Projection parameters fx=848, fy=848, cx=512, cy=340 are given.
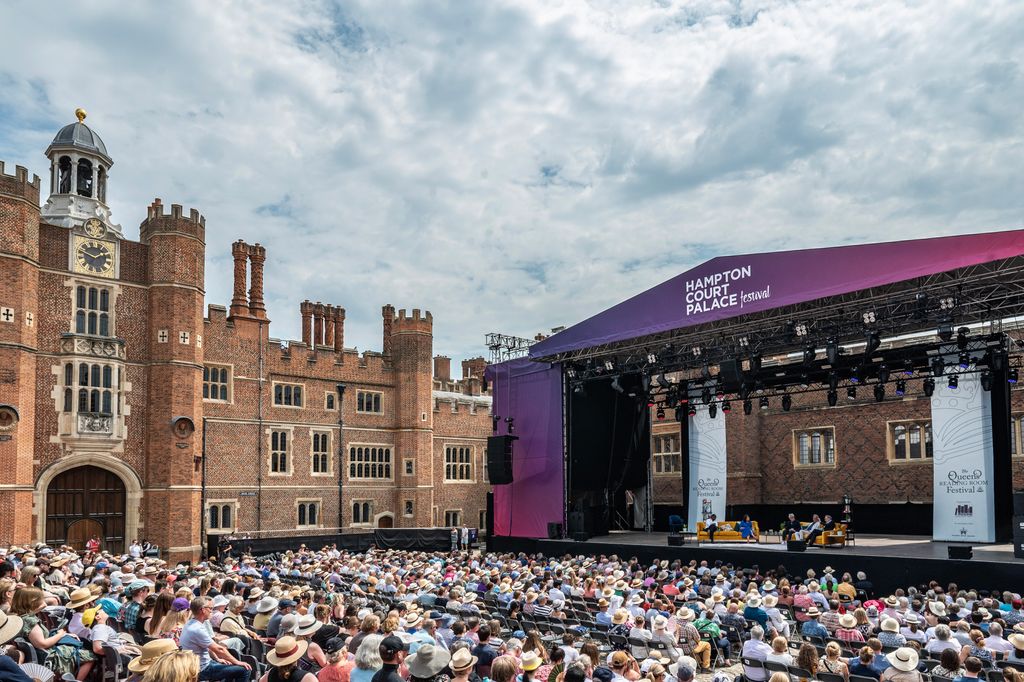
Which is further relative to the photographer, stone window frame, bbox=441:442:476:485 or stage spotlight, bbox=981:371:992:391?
stone window frame, bbox=441:442:476:485

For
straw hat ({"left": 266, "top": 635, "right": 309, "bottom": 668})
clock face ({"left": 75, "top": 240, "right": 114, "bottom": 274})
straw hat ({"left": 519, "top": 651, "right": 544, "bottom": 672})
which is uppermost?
clock face ({"left": 75, "top": 240, "right": 114, "bottom": 274})

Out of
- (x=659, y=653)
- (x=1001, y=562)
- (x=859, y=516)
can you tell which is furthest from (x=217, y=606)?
(x=859, y=516)

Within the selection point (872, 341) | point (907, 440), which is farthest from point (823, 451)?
point (872, 341)

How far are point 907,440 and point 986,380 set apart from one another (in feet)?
24.9

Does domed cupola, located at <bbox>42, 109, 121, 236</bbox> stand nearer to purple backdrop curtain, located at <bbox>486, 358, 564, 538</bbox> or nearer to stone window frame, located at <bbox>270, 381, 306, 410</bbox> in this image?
stone window frame, located at <bbox>270, 381, 306, 410</bbox>

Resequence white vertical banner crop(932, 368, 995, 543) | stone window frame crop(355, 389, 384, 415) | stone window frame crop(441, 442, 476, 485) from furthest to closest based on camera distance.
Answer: stone window frame crop(441, 442, 476, 485) → stone window frame crop(355, 389, 384, 415) → white vertical banner crop(932, 368, 995, 543)

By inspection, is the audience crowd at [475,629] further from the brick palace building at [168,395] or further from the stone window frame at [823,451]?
the stone window frame at [823,451]

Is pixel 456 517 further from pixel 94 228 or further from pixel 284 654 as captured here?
pixel 284 654

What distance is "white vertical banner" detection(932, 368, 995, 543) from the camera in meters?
21.0

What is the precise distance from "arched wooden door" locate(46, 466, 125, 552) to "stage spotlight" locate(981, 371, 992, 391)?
2518cm

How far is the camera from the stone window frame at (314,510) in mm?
32875

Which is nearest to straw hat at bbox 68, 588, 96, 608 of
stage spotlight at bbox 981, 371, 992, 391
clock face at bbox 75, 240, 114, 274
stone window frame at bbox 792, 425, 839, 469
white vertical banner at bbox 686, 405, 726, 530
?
white vertical banner at bbox 686, 405, 726, 530

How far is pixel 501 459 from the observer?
28750 millimetres

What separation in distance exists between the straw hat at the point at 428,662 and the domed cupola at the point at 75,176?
2564cm
